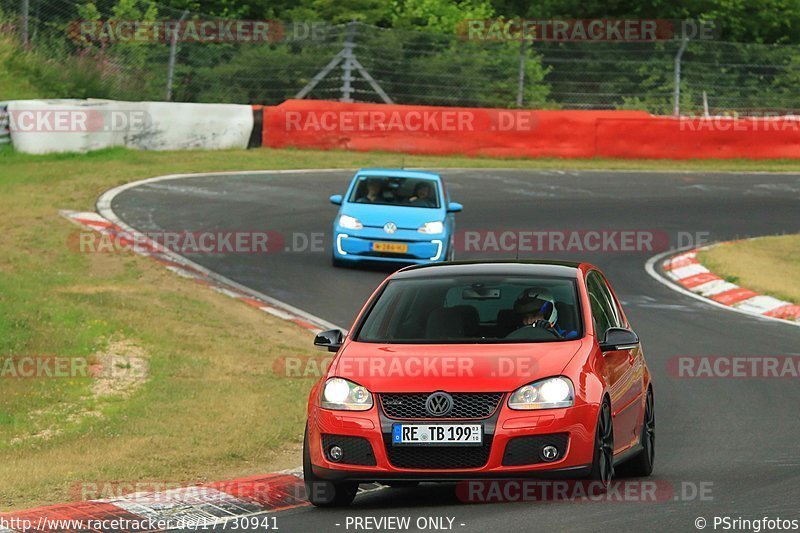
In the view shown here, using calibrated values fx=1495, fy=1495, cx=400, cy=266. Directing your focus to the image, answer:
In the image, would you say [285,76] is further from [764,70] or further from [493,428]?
[493,428]

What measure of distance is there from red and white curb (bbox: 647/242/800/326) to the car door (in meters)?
8.29

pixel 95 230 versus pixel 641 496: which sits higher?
pixel 641 496

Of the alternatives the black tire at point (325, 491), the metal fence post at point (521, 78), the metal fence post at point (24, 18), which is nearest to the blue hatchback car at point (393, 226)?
the black tire at point (325, 491)

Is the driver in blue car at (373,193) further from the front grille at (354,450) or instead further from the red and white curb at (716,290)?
the front grille at (354,450)

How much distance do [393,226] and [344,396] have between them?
1233 centimetres

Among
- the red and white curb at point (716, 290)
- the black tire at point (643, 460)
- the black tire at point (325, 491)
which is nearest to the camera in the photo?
the black tire at point (325, 491)

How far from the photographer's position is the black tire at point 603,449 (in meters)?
8.28

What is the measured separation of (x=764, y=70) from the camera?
35156 mm

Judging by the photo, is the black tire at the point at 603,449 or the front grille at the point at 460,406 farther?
the black tire at the point at 603,449

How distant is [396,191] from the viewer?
70.6 ft

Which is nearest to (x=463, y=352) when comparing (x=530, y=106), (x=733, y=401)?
(x=733, y=401)

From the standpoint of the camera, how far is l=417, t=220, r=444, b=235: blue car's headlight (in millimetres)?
20609

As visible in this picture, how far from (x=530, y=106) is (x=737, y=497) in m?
27.4

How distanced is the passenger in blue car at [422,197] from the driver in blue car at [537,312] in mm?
11828
